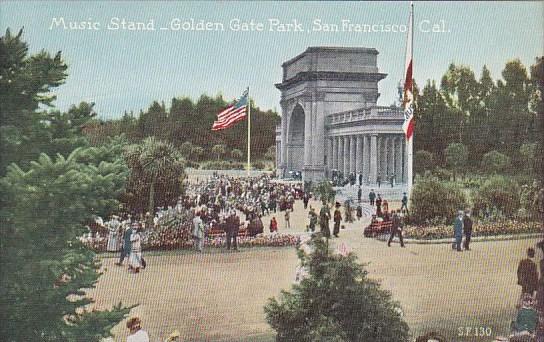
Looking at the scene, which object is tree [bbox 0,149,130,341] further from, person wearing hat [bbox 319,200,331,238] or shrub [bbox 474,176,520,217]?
shrub [bbox 474,176,520,217]

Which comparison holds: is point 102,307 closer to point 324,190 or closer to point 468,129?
point 324,190

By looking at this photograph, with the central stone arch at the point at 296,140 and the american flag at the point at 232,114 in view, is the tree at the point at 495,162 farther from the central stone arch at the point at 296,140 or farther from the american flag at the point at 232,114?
the american flag at the point at 232,114

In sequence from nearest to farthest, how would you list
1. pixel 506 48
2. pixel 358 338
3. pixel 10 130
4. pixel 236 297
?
pixel 10 130, pixel 358 338, pixel 236 297, pixel 506 48

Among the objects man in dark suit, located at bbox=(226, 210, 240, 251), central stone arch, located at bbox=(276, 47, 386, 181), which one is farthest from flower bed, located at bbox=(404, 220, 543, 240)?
man in dark suit, located at bbox=(226, 210, 240, 251)

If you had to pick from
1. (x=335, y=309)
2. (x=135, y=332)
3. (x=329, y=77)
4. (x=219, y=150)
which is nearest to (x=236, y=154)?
(x=219, y=150)

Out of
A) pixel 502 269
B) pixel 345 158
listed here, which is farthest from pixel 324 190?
pixel 502 269

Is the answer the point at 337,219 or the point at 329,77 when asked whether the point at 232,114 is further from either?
the point at 337,219
